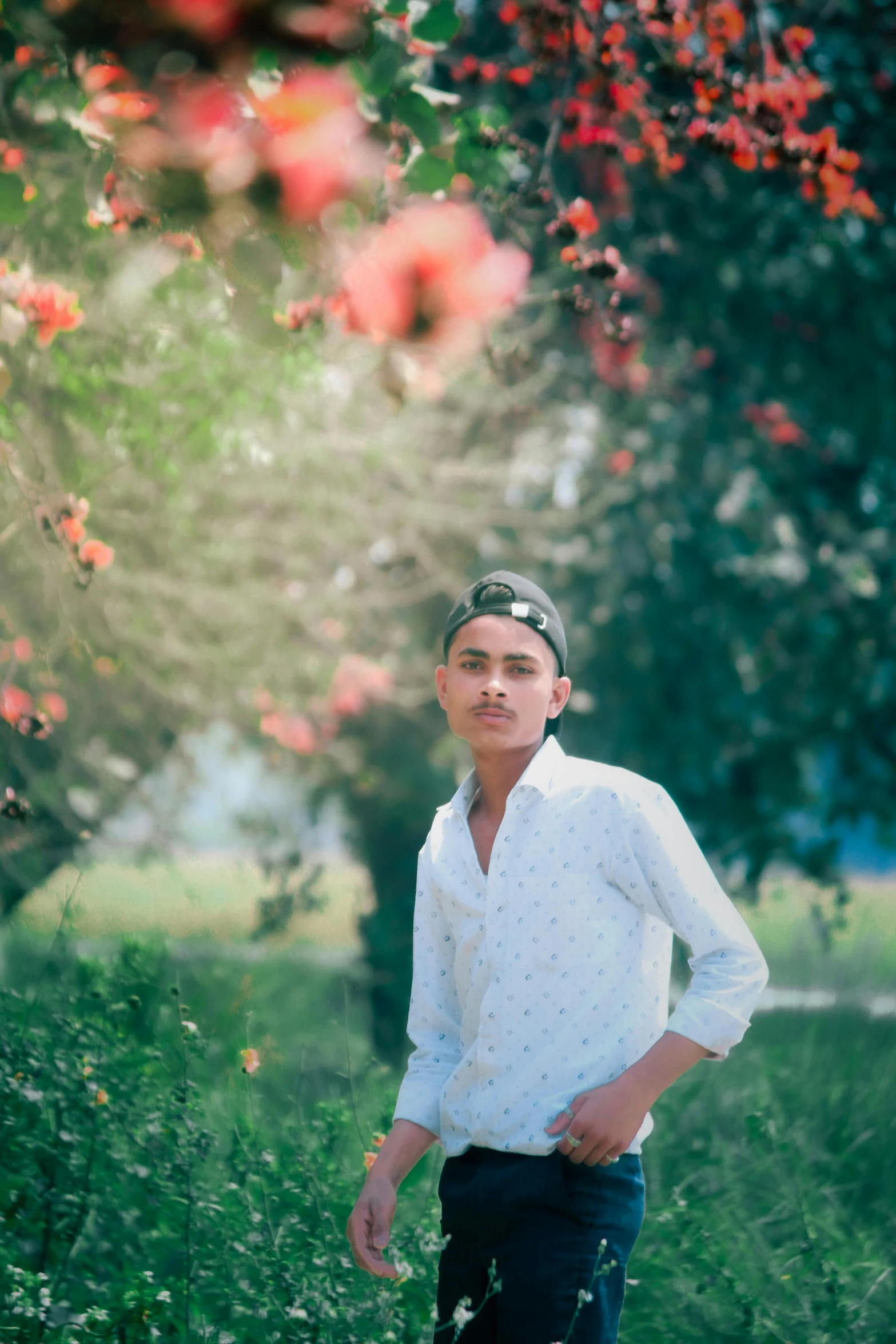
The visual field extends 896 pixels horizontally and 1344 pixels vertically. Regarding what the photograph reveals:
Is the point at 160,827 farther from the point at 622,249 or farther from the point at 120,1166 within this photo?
the point at 120,1166

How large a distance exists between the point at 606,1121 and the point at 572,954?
0.75 ft

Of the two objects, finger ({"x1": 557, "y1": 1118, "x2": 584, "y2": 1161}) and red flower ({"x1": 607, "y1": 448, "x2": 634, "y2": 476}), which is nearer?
finger ({"x1": 557, "y1": 1118, "x2": 584, "y2": 1161})

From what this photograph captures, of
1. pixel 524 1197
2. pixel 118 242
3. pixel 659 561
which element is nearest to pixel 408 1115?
pixel 524 1197

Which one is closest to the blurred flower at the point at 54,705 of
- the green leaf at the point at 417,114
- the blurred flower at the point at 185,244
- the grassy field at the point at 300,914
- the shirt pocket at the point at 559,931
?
the grassy field at the point at 300,914

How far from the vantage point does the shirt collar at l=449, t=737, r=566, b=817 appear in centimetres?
186

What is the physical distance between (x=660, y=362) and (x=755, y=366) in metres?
0.51

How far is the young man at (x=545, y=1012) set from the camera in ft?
5.49

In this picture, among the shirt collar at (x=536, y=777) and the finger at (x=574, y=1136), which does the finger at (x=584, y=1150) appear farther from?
the shirt collar at (x=536, y=777)

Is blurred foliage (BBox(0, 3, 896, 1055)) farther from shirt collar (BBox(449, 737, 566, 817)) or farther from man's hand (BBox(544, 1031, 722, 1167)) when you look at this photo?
man's hand (BBox(544, 1031, 722, 1167))

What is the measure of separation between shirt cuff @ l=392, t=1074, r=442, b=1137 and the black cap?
662 mm

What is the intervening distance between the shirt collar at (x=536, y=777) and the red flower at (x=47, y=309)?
61.8 inches

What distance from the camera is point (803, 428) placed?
679 centimetres

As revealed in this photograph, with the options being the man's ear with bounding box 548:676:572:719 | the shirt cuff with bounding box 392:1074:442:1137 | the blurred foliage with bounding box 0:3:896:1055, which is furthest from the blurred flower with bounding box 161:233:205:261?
the blurred foliage with bounding box 0:3:896:1055

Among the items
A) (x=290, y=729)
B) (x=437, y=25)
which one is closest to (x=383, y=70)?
(x=437, y=25)
